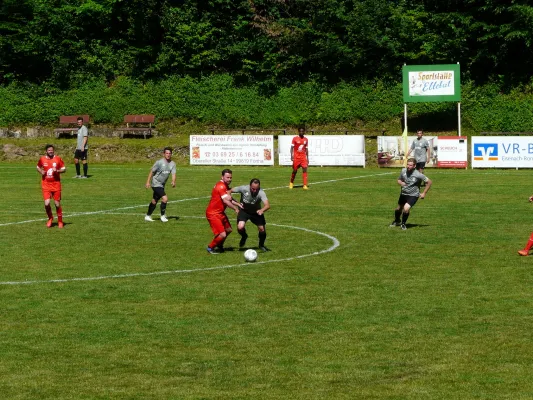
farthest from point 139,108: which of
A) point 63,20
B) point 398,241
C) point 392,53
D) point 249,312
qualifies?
point 249,312

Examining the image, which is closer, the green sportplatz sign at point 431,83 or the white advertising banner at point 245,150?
the white advertising banner at point 245,150

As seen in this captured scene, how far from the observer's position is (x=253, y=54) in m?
71.2

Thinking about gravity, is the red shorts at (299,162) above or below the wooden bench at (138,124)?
below

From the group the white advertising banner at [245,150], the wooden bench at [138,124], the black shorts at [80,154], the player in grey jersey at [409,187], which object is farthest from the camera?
the wooden bench at [138,124]

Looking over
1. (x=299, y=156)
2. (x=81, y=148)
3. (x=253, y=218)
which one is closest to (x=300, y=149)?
(x=299, y=156)

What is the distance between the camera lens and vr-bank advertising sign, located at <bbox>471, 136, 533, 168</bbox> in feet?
170

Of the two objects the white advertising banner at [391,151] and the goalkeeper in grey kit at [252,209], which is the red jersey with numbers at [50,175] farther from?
the white advertising banner at [391,151]

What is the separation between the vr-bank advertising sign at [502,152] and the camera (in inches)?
2044

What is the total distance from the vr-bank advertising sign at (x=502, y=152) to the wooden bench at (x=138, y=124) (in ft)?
71.8

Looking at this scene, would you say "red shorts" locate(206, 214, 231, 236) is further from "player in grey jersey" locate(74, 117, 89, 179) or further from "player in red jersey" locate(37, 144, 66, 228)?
"player in grey jersey" locate(74, 117, 89, 179)

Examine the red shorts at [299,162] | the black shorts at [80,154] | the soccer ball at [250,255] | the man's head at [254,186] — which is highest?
the black shorts at [80,154]

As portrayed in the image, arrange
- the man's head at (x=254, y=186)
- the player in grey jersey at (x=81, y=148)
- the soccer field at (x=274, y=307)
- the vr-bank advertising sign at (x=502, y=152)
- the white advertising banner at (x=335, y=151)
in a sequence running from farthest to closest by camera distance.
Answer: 1. the white advertising banner at (x=335, y=151)
2. the vr-bank advertising sign at (x=502, y=152)
3. the player in grey jersey at (x=81, y=148)
4. the man's head at (x=254, y=186)
5. the soccer field at (x=274, y=307)

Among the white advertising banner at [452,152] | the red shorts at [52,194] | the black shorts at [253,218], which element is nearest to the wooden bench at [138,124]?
the white advertising banner at [452,152]

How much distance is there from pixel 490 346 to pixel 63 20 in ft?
216
